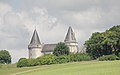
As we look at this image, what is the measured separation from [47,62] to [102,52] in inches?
714

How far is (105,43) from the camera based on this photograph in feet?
363

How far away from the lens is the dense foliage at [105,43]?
10956 cm

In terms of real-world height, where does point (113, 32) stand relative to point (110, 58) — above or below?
above

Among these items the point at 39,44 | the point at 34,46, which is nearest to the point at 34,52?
the point at 34,46

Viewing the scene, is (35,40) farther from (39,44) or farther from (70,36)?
(70,36)

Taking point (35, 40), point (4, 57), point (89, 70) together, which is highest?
point (35, 40)

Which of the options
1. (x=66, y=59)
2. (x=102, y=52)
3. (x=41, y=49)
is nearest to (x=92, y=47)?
(x=102, y=52)

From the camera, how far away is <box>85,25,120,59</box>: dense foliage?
10956 cm

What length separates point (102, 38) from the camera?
115 metres

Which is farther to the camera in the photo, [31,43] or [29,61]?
[31,43]

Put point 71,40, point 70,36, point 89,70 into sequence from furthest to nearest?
point 71,40, point 70,36, point 89,70

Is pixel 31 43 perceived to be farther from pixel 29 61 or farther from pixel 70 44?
pixel 29 61

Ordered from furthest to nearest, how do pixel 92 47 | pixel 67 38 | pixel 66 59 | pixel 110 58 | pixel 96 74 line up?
pixel 67 38 → pixel 92 47 → pixel 66 59 → pixel 110 58 → pixel 96 74

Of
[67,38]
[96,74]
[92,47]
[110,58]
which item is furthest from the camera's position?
[67,38]
